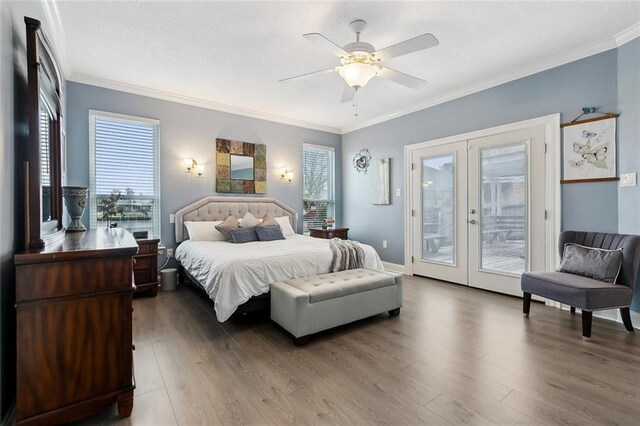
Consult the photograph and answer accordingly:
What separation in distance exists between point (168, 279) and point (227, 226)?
110 cm

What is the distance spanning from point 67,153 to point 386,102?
181 inches

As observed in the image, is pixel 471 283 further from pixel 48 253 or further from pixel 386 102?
pixel 48 253

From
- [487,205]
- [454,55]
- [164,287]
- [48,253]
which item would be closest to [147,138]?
[164,287]

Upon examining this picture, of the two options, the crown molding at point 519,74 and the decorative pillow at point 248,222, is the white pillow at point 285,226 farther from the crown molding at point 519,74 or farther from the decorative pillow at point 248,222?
the crown molding at point 519,74

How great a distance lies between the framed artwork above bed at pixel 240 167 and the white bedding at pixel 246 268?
1.69 meters

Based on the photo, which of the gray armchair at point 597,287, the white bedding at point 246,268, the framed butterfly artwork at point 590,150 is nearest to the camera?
the gray armchair at point 597,287

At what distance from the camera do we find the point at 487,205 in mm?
4156

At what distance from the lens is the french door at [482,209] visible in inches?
147

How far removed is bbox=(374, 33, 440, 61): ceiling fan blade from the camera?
2259mm

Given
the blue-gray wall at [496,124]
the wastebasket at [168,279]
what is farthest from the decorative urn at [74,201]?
the blue-gray wall at [496,124]

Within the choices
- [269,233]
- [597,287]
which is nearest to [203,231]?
[269,233]

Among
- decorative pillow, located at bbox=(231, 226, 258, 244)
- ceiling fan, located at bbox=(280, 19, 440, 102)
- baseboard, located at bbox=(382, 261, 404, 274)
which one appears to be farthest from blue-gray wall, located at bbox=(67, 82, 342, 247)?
ceiling fan, located at bbox=(280, 19, 440, 102)

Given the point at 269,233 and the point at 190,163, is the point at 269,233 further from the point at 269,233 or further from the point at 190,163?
the point at 190,163

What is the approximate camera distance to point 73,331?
1539 mm
